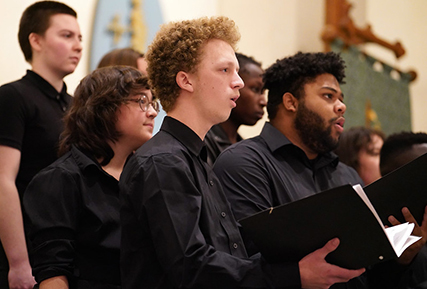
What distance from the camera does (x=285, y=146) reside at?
8.98ft

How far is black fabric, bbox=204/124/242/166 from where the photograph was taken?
321cm

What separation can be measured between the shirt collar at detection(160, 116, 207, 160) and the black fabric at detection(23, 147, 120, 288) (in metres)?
Result: 0.46

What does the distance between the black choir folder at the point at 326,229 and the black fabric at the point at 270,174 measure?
18.6 inches

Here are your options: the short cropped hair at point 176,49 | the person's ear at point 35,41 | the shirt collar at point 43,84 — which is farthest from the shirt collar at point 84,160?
the person's ear at point 35,41

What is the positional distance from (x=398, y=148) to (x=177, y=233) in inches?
72.2

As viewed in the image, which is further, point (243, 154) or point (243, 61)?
point (243, 61)

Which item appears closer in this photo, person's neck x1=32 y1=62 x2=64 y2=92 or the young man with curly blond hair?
the young man with curly blond hair

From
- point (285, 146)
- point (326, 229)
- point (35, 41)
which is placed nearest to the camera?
point (326, 229)

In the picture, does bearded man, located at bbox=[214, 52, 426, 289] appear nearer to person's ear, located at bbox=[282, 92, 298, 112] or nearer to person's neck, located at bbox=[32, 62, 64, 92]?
person's ear, located at bbox=[282, 92, 298, 112]

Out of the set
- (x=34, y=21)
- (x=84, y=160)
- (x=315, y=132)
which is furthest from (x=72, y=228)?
(x=34, y=21)

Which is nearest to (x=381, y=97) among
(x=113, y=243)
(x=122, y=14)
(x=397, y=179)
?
(x=122, y=14)

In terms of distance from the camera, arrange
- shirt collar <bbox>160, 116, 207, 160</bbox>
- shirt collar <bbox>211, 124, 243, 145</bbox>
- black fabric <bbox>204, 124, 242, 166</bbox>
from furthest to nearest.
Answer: shirt collar <bbox>211, 124, 243, 145</bbox>, black fabric <bbox>204, 124, 242, 166</bbox>, shirt collar <bbox>160, 116, 207, 160</bbox>

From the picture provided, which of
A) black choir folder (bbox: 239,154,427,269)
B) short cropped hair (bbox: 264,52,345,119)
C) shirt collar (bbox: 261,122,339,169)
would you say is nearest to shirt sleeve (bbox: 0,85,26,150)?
shirt collar (bbox: 261,122,339,169)

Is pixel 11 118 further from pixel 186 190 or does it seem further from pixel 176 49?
pixel 186 190
